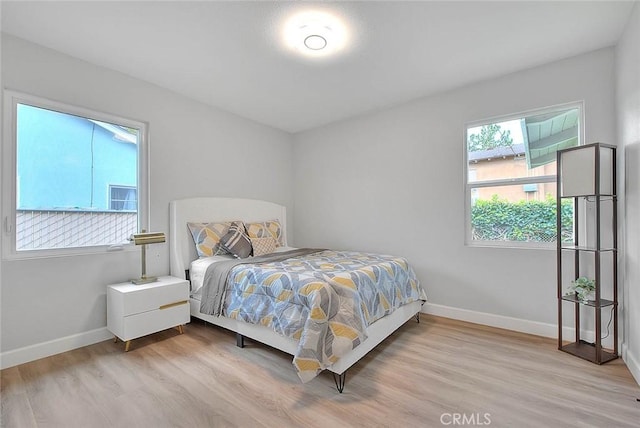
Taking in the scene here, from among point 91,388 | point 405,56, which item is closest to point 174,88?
point 405,56

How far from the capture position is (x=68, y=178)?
262 centimetres

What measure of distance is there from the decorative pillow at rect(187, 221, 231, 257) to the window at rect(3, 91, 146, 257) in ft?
1.82

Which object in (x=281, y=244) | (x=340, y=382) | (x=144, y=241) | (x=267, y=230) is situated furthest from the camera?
(x=281, y=244)

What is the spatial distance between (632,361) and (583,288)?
1.76ft

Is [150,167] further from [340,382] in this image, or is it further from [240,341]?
[340,382]

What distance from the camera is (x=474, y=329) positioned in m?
2.95

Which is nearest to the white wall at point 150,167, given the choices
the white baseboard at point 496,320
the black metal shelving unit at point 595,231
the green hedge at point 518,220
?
the white baseboard at point 496,320

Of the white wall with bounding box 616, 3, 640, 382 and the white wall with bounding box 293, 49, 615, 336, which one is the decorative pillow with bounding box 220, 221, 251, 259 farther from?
the white wall with bounding box 616, 3, 640, 382

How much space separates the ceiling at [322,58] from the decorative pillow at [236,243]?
1.61 m

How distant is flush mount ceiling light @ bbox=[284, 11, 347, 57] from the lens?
2105mm

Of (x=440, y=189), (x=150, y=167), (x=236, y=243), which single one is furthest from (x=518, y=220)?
A: (x=150, y=167)

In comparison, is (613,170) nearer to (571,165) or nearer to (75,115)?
(571,165)

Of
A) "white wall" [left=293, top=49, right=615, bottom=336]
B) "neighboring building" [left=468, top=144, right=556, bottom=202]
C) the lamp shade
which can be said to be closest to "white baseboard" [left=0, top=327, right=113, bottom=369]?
the lamp shade

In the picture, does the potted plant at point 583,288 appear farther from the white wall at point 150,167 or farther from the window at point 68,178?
the window at point 68,178
